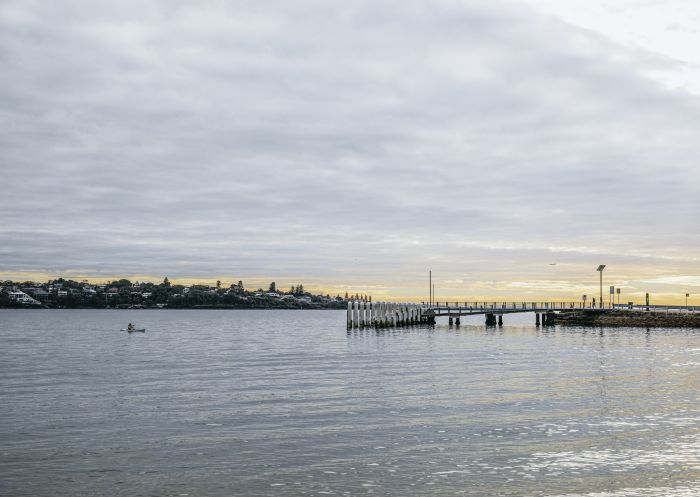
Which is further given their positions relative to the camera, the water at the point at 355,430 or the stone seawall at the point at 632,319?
the stone seawall at the point at 632,319

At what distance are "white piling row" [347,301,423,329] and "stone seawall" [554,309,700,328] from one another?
30.0 m

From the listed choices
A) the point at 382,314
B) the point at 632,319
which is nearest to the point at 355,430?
the point at 382,314

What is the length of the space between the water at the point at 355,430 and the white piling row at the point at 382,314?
6051 cm

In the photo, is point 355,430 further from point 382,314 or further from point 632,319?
point 632,319

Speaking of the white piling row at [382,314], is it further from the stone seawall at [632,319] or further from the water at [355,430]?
the water at [355,430]

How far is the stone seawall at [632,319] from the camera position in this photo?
400ft

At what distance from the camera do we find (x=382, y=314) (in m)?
117

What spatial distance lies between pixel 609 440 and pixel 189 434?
14654 mm

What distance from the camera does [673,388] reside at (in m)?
37.5

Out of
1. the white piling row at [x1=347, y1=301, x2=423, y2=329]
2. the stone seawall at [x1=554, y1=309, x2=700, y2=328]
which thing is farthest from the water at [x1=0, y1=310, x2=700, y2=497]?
the stone seawall at [x1=554, y1=309, x2=700, y2=328]

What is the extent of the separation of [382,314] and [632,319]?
46.3 m

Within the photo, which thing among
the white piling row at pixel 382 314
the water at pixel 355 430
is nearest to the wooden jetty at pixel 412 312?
the white piling row at pixel 382 314

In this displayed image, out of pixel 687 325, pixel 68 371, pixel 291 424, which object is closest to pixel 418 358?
pixel 68 371

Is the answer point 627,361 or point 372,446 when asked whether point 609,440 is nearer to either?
point 372,446
